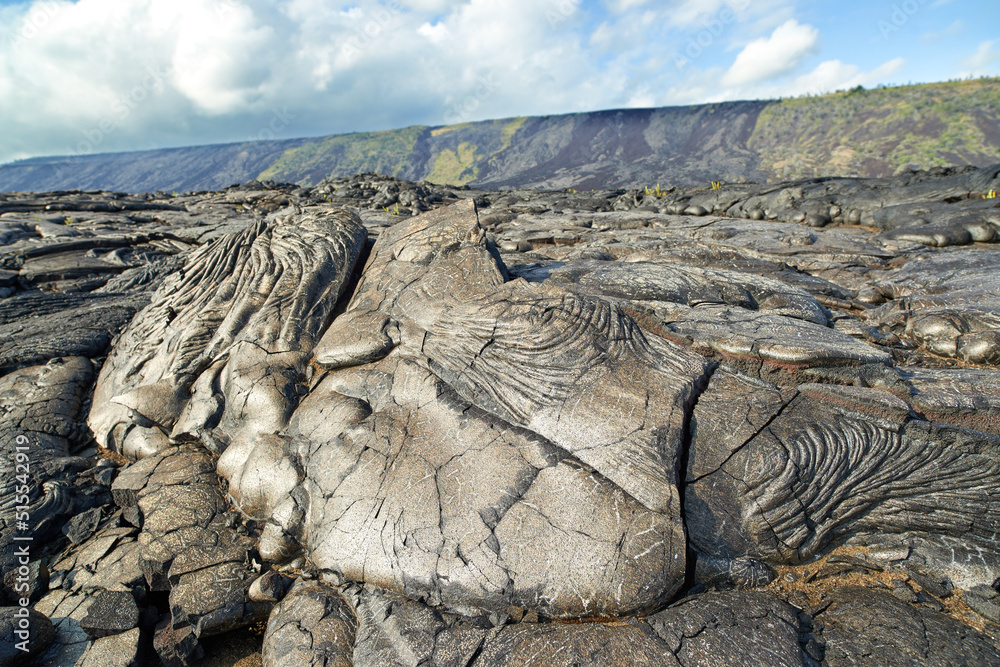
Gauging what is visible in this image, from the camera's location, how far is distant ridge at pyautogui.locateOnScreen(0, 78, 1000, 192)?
96.7 ft

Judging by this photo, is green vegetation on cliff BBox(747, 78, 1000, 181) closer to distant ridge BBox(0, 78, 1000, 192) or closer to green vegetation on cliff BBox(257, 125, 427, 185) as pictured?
distant ridge BBox(0, 78, 1000, 192)

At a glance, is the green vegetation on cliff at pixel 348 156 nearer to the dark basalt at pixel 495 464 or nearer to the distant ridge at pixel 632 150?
the distant ridge at pixel 632 150

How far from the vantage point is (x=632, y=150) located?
37688 mm

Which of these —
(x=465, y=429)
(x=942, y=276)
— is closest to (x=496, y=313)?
(x=465, y=429)

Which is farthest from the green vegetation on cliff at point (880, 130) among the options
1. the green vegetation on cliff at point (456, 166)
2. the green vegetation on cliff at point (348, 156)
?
the green vegetation on cliff at point (348, 156)

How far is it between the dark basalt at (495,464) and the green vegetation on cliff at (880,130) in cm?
3110

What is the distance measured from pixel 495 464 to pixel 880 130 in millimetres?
39860

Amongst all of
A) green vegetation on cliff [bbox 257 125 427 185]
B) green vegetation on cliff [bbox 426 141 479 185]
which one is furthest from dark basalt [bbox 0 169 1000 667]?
green vegetation on cliff [bbox 257 125 427 185]

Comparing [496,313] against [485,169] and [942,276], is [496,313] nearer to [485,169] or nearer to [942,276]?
[942,276]

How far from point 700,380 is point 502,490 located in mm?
1557

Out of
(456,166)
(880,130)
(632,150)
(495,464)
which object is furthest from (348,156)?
(495,464)

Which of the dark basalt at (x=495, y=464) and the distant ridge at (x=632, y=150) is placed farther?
the distant ridge at (x=632, y=150)

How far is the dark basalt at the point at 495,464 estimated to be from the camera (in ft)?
8.48

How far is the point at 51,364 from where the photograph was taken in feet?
16.0
